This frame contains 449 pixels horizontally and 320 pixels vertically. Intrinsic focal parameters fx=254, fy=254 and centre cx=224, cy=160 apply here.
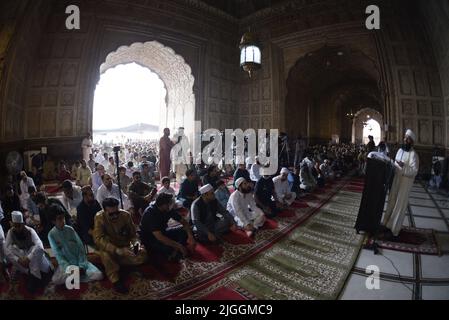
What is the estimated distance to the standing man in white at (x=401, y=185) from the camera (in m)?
4.26

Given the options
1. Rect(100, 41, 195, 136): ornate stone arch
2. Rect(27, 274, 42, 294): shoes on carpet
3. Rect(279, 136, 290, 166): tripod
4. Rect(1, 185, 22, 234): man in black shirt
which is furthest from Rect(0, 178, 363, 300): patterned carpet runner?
Rect(100, 41, 195, 136): ornate stone arch

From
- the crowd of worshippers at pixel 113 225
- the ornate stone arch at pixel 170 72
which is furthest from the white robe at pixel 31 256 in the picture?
the ornate stone arch at pixel 170 72

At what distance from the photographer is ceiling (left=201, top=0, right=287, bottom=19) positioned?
38.8 ft

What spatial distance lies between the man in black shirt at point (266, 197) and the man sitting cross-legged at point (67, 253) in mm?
3254

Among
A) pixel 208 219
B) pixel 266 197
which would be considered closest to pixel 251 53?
pixel 266 197

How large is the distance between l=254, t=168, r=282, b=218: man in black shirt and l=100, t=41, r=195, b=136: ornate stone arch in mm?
7423

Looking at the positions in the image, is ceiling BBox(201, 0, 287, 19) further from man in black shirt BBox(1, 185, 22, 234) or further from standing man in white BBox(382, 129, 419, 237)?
man in black shirt BBox(1, 185, 22, 234)

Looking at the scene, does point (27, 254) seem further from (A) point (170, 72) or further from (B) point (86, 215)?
(A) point (170, 72)

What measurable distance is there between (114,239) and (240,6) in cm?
1304

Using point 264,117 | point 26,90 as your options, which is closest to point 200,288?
point 26,90

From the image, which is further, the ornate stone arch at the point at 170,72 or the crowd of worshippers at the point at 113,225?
the ornate stone arch at the point at 170,72

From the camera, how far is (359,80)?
1708cm

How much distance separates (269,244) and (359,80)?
1694 cm

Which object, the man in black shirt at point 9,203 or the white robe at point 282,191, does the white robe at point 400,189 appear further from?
the man in black shirt at point 9,203
